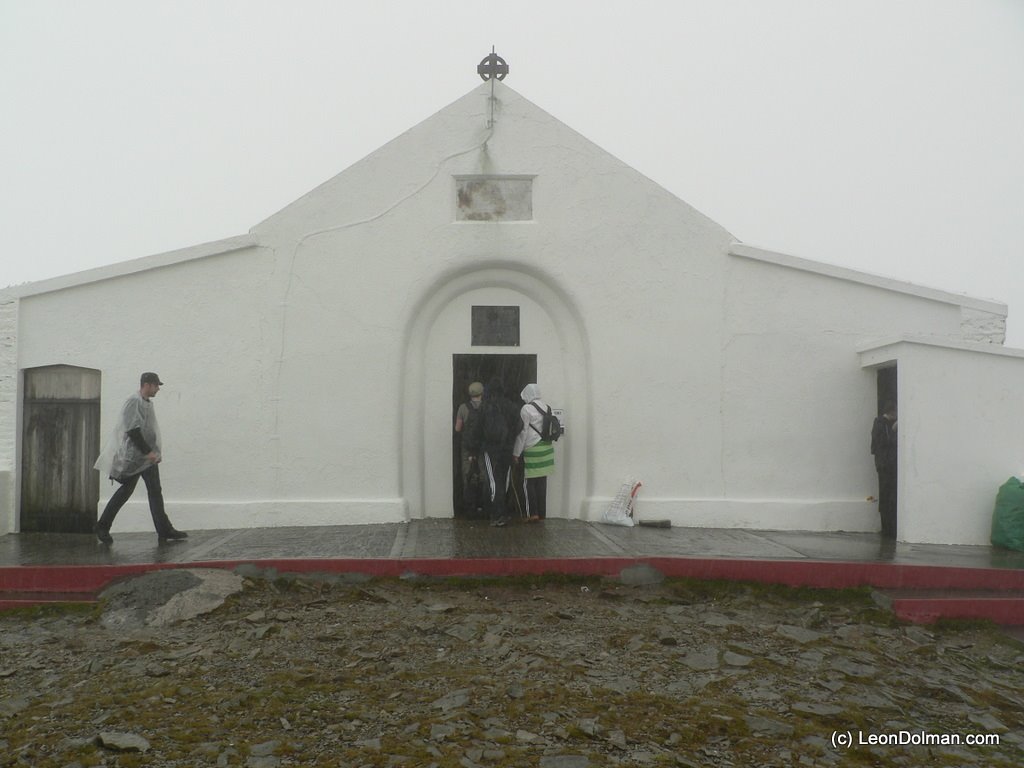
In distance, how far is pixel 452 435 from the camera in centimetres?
1162

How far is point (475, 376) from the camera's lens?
11.7 meters

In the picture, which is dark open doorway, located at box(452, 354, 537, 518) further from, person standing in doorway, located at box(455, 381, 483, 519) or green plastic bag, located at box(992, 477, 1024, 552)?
green plastic bag, located at box(992, 477, 1024, 552)

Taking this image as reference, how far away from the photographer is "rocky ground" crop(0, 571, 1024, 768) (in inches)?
204

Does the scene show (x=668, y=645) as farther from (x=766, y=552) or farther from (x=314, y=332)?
(x=314, y=332)

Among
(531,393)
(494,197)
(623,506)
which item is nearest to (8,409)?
(531,393)

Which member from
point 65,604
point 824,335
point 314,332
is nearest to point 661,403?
point 824,335

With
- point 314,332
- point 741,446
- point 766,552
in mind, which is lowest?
point 766,552

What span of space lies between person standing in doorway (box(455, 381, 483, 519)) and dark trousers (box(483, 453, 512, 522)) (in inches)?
10.7

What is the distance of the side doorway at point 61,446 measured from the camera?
35.7ft

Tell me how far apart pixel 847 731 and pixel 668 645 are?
1669mm

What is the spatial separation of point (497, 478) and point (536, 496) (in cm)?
92

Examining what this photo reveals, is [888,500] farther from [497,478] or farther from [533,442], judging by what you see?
[497,478]

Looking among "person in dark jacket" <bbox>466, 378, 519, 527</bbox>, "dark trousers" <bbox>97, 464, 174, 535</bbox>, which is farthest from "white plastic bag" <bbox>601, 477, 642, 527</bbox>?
"dark trousers" <bbox>97, 464, 174, 535</bbox>

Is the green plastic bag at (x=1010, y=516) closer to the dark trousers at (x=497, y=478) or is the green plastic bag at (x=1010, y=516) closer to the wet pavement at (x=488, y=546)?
the wet pavement at (x=488, y=546)
